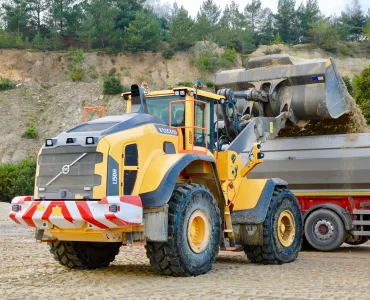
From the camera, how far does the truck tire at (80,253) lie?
412 inches

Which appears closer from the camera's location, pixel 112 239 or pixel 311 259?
pixel 112 239

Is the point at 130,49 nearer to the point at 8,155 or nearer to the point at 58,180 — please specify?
the point at 8,155

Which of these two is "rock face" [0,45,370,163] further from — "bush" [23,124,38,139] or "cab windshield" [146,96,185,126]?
"cab windshield" [146,96,185,126]

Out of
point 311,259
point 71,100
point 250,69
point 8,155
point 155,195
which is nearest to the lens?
point 155,195

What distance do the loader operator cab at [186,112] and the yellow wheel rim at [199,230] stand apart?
3.69 ft

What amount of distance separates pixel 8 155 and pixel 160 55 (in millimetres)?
24784

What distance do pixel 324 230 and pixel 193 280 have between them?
21.3 feet

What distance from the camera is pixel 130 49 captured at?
70.1 m

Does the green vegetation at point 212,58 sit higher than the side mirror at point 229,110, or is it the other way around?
the green vegetation at point 212,58

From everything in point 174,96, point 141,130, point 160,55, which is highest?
point 160,55

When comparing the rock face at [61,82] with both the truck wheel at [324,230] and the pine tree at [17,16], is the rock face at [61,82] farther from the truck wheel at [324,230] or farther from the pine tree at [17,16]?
the truck wheel at [324,230]

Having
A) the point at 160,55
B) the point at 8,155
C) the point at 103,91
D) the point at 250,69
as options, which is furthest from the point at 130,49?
the point at 250,69

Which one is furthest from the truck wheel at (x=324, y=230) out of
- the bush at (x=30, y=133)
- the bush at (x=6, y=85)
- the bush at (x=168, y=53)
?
the bush at (x=168, y=53)

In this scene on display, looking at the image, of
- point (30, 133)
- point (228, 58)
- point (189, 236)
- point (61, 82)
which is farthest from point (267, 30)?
point (189, 236)
